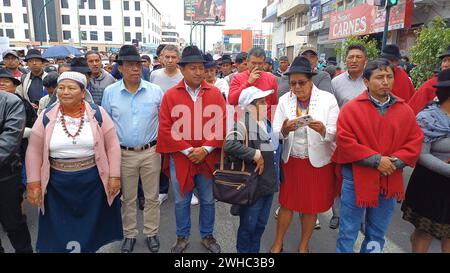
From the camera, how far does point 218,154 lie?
3203 mm

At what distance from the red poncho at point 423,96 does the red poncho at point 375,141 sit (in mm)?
1224

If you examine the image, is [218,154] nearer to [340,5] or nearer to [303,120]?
[303,120]

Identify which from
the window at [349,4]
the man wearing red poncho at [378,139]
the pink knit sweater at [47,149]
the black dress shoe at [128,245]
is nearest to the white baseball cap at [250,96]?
the man wearing red poncho at [378,139]

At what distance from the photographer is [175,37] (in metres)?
112

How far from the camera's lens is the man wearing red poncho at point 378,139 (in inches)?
96.3

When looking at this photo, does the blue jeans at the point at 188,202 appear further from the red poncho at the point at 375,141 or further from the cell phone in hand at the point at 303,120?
the red poncho at the point at 375,141

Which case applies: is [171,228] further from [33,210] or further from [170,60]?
[170,60]

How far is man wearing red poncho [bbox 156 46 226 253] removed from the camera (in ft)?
10.0

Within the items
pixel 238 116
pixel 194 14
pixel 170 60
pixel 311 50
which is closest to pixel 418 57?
pixel 311 50

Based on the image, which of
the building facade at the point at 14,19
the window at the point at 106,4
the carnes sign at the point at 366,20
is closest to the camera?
the carnes sign at the point at 366,20

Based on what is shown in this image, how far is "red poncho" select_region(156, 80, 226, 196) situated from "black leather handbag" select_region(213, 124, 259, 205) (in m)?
0.46

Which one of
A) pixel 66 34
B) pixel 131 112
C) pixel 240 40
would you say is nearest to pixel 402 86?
pixel 131 112

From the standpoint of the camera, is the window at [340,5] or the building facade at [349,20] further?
the window at [340,5]

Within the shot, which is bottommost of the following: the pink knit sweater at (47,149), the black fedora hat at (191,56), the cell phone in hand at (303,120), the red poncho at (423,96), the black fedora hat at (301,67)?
the pink knit sweater at (47,149)
